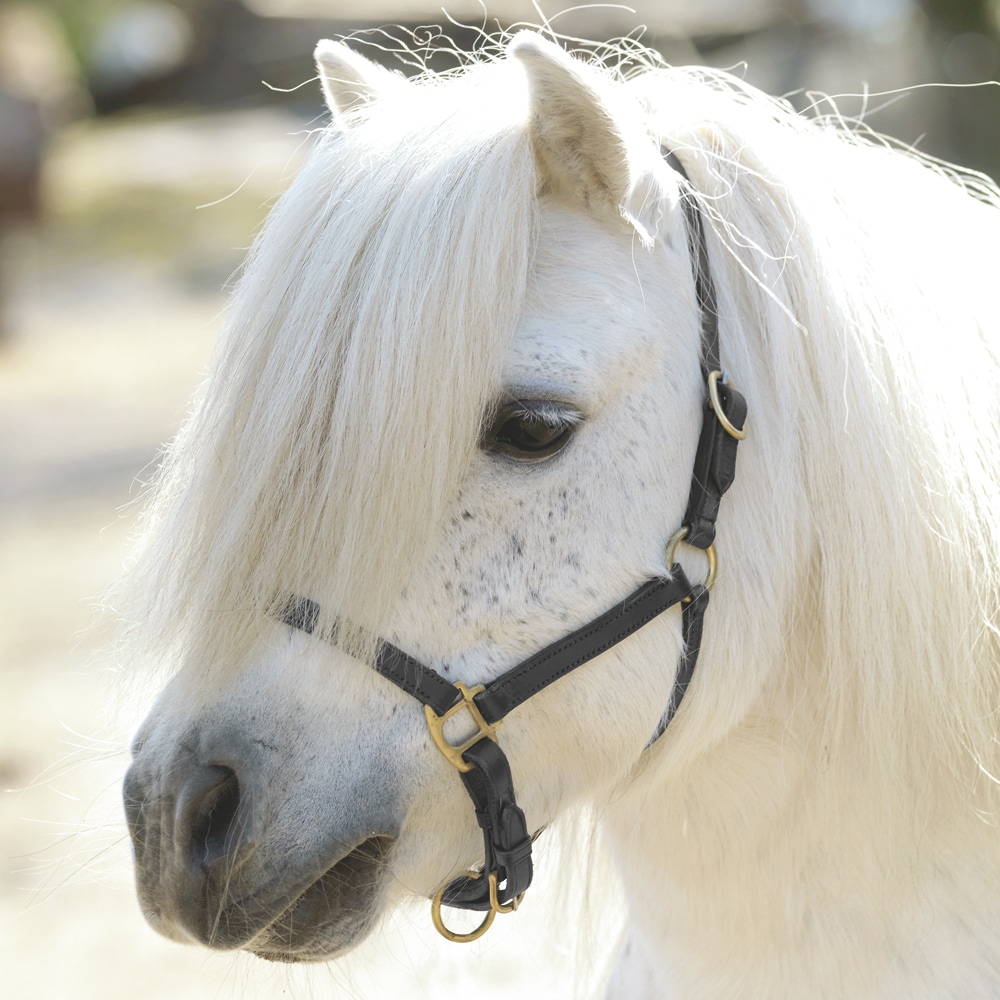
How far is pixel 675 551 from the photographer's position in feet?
3.66

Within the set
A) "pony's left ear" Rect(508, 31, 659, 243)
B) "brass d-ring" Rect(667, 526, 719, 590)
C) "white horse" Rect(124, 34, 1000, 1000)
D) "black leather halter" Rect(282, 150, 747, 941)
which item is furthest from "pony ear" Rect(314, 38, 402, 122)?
"brass d-ring" Rect(667, 526, 719, 590)

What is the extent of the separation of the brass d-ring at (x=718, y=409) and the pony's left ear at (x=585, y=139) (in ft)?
0.54

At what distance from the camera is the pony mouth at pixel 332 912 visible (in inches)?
41.7

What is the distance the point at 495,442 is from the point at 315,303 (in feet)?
0.77

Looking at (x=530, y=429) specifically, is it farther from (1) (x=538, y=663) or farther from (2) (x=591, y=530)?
(1) (x=538, y=663)

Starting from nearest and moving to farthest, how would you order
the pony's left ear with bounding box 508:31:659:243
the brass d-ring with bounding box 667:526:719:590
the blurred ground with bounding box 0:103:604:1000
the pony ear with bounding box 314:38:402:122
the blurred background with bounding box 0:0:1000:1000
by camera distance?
1. the pony's left ear with bounding box 508:31:659:243
2. the brass d-ring with bounding box 667:526:719:590
3. the pony ear with bounding box 314:38:402:122
4. the blurred ground with bounding box 0:103:604:1000
5. the blurred background with bounding box 0:0:1000:1000

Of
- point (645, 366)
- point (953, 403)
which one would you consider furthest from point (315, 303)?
point (953, 403)

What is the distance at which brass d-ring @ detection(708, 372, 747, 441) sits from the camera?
1111 mm

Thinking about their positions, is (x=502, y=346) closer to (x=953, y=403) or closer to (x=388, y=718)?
(x=388, y=718)

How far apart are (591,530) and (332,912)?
1.57ft

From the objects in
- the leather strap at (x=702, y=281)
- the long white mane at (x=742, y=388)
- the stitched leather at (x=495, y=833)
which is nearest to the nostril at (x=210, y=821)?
the long white mane at (x=742, y=388)

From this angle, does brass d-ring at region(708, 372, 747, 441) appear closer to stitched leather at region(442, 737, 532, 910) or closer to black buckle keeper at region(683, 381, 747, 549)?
black buckle keeper at region(683, 381, 747, 549)

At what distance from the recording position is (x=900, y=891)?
123 cm

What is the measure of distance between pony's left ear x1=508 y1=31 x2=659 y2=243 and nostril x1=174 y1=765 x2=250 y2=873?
71 centimetres
